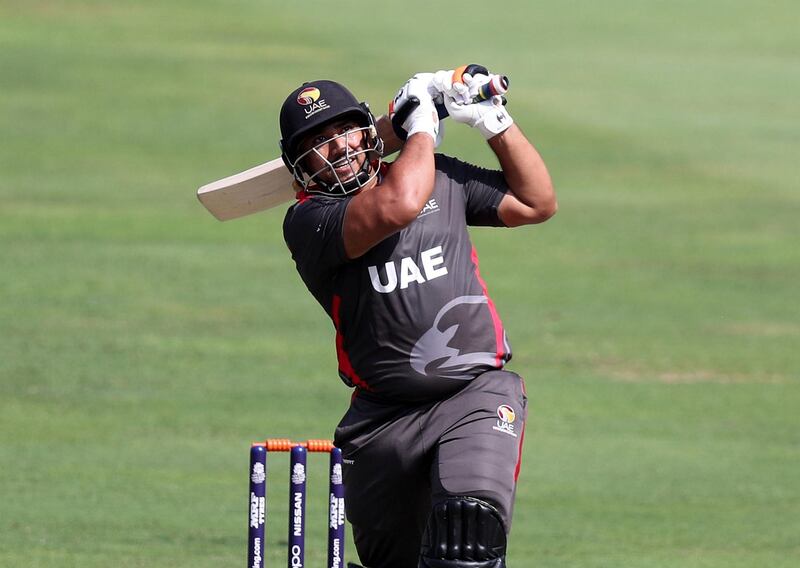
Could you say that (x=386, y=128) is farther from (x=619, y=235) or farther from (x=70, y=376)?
(x=619, y=235)

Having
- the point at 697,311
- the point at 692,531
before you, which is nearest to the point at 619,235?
the point at 697,311

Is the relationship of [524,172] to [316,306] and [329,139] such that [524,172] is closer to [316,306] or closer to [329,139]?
[329,139]

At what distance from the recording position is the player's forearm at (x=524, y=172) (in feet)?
19.2

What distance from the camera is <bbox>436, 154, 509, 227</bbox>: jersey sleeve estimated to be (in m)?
5.96

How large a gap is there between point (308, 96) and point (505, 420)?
4.41ft

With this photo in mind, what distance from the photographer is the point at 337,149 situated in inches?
225

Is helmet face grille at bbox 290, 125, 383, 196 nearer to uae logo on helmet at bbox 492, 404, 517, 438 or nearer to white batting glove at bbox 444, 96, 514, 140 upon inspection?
white batting glove at bbox 444, 96, 514, 140

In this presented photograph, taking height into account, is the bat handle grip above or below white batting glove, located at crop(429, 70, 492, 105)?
below

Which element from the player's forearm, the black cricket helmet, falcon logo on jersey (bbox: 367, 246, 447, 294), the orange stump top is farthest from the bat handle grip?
the orange stump top

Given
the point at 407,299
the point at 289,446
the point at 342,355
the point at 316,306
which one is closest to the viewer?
the point at 289,446

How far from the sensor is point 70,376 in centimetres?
1210

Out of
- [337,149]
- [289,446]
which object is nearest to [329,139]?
[337,149]

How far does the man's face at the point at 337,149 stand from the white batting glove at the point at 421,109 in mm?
181

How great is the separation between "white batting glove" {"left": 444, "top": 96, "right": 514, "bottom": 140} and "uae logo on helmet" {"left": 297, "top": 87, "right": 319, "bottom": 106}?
491 millimetres
